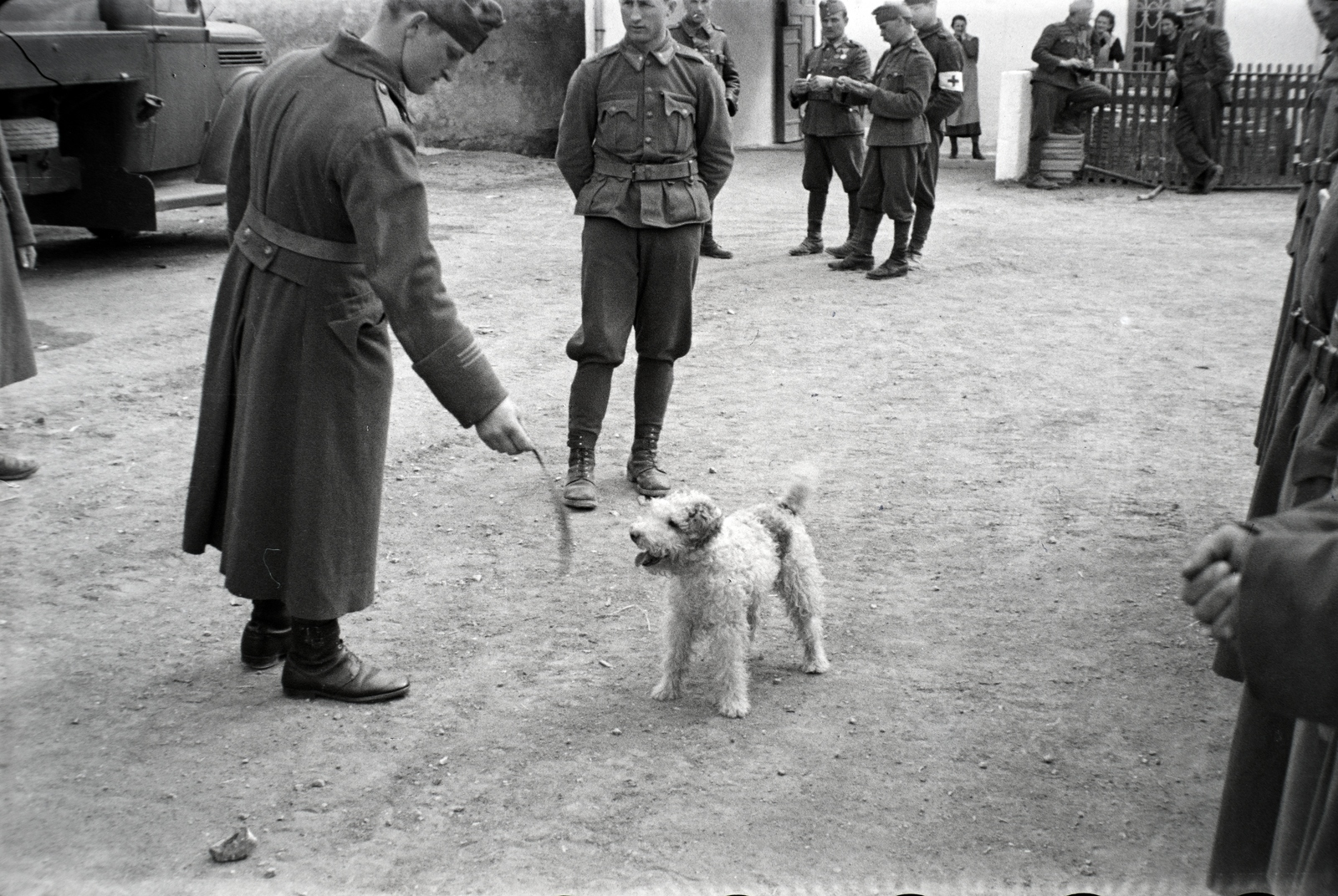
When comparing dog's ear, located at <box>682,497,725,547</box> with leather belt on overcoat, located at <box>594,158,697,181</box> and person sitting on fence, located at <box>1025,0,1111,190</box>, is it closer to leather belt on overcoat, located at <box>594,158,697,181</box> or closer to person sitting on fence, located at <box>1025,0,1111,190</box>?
leather belt on overcoat, located at <box>594,158,697,181</box>

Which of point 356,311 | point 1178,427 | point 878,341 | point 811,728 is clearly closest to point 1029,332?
point 878,341

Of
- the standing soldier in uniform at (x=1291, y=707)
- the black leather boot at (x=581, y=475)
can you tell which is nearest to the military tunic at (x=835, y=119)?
the black leather boot at (x=581, y=475)

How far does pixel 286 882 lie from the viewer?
3256mm

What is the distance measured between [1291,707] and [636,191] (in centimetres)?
443

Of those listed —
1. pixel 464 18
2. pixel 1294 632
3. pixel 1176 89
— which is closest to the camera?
pixel 1294 632

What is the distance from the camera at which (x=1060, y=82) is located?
17078 millimetres

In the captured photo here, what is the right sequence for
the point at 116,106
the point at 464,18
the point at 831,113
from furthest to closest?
the point at 831,113 → the point at 116,106 → the point at 464,18

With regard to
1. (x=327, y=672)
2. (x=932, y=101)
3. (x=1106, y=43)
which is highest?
(x=1106, y=43)

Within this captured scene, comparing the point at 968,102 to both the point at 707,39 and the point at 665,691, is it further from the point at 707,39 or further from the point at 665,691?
the point at 665,691

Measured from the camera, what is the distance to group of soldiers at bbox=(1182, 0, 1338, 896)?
1.89m

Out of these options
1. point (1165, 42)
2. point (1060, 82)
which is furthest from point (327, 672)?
point (1165, 42)

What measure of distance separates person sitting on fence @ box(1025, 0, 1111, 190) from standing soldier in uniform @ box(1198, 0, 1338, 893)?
14547mm

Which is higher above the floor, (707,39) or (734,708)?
(707,39)

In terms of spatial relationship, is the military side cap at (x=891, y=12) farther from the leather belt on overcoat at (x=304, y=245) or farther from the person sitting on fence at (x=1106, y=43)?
the person sitting on fence at (x=1106, y=43)
